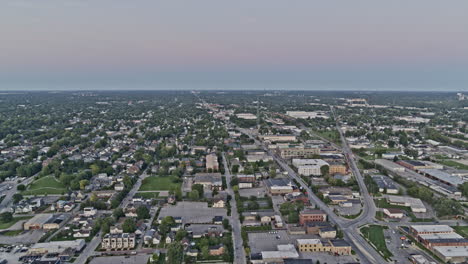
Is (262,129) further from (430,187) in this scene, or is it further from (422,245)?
(422,245)

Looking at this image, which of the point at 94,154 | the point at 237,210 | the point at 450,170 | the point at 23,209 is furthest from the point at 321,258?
the point at 94,154

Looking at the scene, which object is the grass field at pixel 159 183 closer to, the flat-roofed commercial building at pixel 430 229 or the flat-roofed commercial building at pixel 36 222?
the flat-roofed commercial building at pixel 36 222

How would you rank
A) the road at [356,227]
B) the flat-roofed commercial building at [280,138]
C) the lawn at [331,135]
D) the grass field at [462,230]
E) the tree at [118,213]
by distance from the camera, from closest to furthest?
1. the road at [356,227]
2. the grass field at [462,230]
3. the tree at [118,213]
4. the flat-roofed commercial building at [280,138]
5. the lawn at [331,135]

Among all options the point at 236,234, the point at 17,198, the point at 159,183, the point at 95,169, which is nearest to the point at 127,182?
the point at 159,183

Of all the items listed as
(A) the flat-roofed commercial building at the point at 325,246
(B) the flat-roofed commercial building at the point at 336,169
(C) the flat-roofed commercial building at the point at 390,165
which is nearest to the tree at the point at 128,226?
(A) the flat-roofed commercial building at the point at 325,246

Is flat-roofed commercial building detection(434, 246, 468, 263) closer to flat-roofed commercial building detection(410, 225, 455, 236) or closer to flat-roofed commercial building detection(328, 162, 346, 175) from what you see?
flat-roofed commercial building detection(410, 225, 455, 236)

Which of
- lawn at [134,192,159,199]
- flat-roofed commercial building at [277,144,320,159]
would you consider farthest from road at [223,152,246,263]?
flat-roofed commercial building at [277,144,320,159]

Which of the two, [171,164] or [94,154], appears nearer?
[171,164]
